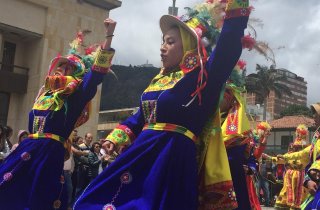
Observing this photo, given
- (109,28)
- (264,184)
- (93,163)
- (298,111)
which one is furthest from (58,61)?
(298,111)

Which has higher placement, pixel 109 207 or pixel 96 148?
pixel 96 148

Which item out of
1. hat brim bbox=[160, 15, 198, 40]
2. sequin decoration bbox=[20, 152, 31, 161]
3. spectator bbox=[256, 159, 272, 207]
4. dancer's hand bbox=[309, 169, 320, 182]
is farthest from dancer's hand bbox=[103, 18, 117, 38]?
spectator bbox=[256, 159, 272, 207]

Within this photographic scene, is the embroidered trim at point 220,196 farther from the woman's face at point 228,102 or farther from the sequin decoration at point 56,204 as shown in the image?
the sequin decoration at point 56,204

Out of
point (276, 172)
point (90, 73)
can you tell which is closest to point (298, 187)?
point (276, 172)

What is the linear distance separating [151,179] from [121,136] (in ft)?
2.64

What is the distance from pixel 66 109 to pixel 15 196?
0.98 meters

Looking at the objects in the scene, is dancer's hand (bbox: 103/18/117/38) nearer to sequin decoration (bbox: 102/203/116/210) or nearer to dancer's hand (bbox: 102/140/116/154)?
dancer's hand (bbox: 102/140/116/154)

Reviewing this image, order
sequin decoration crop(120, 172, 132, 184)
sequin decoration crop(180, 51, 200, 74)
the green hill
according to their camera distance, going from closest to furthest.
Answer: sequin decoration crop(120, 172, 132, 184), sequin decoration crop(180, 51, 200, 74), the green hill

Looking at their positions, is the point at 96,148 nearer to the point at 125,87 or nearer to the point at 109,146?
the point at 109,146

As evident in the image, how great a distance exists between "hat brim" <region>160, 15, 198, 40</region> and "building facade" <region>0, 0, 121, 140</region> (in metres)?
16.2

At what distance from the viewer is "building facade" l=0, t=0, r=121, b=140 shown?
19.2m

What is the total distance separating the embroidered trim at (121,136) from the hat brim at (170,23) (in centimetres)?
80

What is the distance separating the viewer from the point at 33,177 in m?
4.68

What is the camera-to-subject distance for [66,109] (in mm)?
4918
